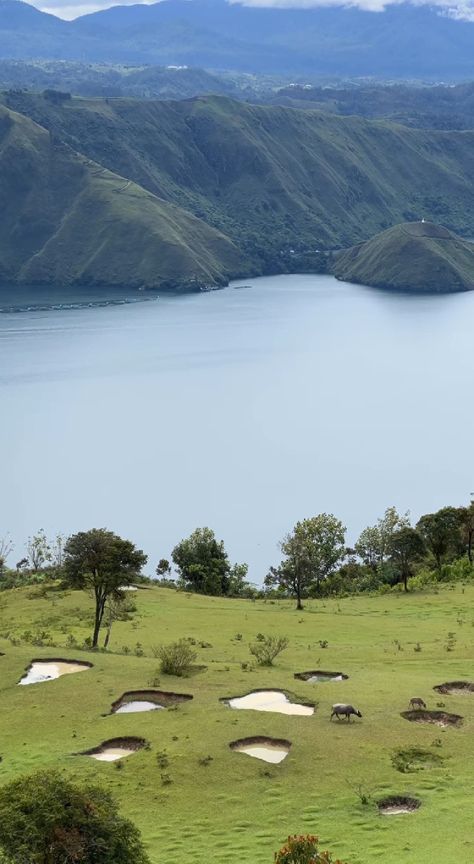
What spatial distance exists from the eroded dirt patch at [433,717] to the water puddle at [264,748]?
4.06 m

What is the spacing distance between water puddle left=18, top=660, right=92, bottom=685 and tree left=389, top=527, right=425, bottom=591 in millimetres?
25779

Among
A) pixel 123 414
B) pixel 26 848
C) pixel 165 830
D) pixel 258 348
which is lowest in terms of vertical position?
pixel 165 830

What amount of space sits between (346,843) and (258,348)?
157 meters

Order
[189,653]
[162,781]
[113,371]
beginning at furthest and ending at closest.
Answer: [113,371]
[189,653]
[162,781]

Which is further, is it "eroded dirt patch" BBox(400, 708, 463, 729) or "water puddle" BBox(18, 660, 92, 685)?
"water puddle" BBox(18, 660, 92, 685)

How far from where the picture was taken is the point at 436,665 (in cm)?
3856

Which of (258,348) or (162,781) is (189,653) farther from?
(258,348)

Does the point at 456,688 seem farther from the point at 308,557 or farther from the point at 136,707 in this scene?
the point at 308,557

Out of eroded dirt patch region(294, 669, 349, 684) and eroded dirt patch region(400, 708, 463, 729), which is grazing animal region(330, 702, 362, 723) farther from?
eroded dirt patch region(294, 669, 349, 684)

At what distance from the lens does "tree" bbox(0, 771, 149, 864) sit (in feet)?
64.9

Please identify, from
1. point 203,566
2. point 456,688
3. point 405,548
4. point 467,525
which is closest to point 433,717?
point 456,688

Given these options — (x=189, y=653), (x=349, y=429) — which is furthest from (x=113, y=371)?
(x=189, y=653)

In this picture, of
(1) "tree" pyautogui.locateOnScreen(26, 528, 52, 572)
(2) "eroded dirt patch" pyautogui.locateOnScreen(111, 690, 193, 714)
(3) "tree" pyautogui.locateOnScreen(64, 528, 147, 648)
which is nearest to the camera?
(2) "eroded dirt patch" pyautogui.locateOnScreen(111, 690, 193, 714)

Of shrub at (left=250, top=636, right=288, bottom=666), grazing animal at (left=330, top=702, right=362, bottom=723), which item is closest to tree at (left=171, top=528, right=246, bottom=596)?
shrub at (left=250, top=636, right=288, bottom=666)
